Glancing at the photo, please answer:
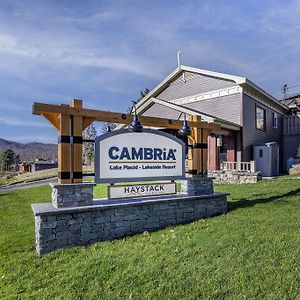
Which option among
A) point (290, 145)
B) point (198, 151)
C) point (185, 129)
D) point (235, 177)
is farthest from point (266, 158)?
point (185, 129)

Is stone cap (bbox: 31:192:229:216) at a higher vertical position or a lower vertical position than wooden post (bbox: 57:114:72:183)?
lower

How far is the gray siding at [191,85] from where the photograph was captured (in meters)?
17.8

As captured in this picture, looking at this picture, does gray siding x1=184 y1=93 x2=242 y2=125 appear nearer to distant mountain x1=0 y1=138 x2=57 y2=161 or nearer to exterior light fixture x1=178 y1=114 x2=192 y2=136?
exterior light fixture x1=178 y1=114 x2=192 y2=136

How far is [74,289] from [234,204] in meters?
5.37

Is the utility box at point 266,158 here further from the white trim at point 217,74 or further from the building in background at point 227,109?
the white trim at point 217,74

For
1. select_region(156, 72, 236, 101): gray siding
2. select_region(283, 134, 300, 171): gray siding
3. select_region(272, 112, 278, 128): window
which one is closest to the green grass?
select_region(156, 72, 236, 101): gray siding

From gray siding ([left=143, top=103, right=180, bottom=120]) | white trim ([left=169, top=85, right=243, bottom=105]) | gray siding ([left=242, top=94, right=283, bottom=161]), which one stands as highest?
white trim ([left=169, top=85, right=243, bottom=105])

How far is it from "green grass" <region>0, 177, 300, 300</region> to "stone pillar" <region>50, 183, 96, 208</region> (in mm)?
786

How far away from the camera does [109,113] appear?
630 centimetres

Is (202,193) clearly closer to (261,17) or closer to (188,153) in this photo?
(188,153)

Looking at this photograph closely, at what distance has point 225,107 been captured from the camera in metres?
17.5

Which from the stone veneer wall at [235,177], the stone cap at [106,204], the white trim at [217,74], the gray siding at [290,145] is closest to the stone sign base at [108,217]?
the stone cap at [106,204]

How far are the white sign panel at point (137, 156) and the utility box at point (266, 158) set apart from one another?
11314 mm

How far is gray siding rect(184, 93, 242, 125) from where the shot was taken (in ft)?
55.3
